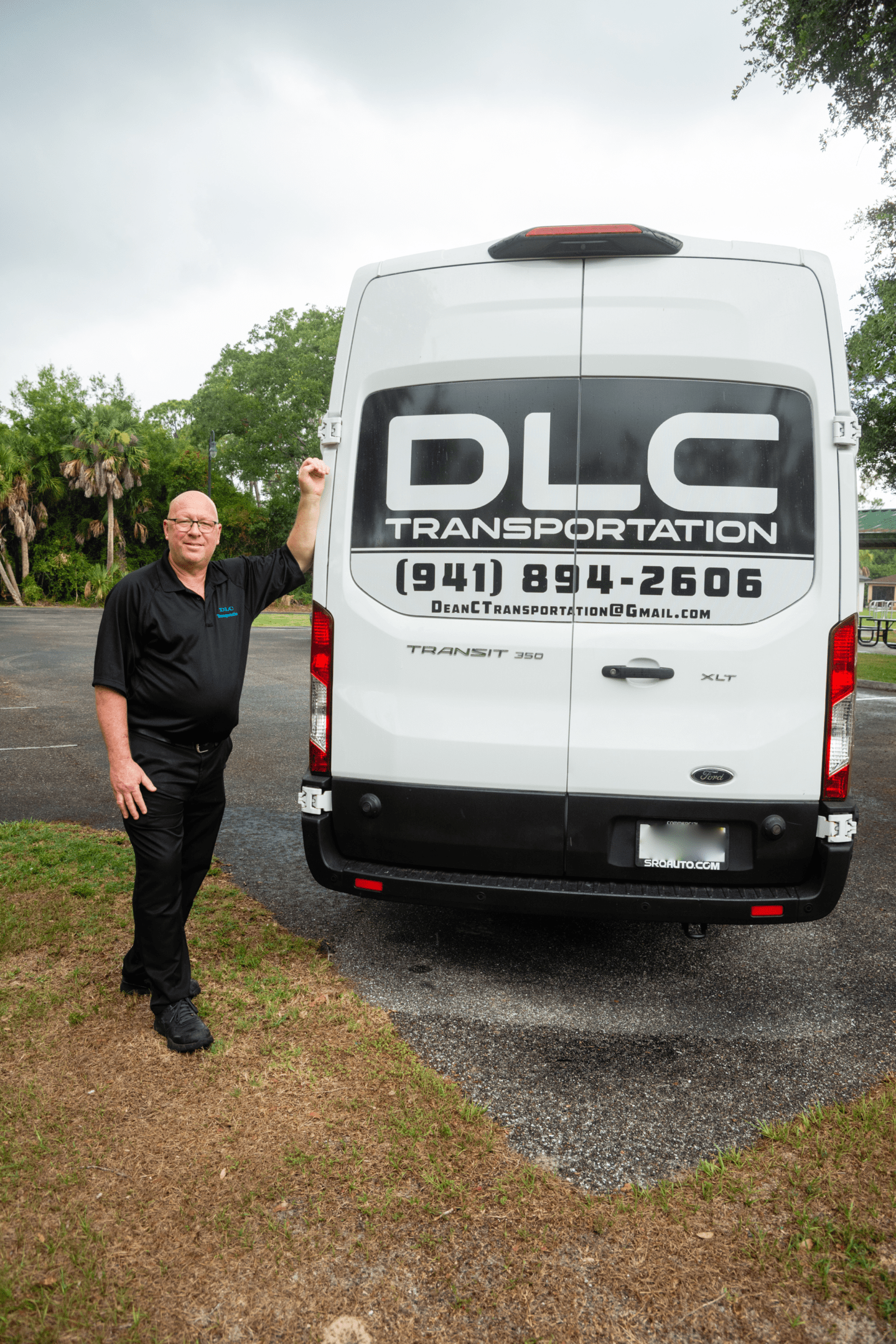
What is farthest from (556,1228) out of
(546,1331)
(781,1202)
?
(781,1202)

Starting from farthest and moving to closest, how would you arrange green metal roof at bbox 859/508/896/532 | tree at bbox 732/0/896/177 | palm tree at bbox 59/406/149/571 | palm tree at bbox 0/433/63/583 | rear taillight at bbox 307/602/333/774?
1. green metal roof at bbox 859/508/896/532
2. palm tree at bbox 59/406/149/571
3. palm tree at bbox 0/433/63/583
4. tree at bbox 732/0/896/177
5. rear taillight at bbox 307/602/333/774

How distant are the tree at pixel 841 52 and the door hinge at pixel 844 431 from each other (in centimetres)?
1159

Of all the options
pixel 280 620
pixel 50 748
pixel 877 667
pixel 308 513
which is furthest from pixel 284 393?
pixel 308 513

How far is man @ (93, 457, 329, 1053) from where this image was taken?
10.0 feet

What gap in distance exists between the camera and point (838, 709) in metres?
3.10

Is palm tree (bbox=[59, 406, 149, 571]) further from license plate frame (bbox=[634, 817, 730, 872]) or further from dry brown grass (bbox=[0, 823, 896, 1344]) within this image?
license plate frame (bbox=[634, 817, 730, 872])

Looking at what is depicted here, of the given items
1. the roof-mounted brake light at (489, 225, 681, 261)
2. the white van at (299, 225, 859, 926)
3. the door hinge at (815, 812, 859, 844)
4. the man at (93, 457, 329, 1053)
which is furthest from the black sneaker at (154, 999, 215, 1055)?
the roof-mounted brake light at (489, 225, 681, 261)

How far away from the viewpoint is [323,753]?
336 centimetres

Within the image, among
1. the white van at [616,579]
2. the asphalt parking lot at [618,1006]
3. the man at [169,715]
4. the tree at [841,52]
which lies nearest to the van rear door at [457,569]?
the white van at [616,579]

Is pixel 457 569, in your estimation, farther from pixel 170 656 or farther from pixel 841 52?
pixel 841 52

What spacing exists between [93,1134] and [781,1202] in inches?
76.2

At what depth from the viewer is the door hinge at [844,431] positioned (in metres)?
3.08

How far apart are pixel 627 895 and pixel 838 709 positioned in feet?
3.19

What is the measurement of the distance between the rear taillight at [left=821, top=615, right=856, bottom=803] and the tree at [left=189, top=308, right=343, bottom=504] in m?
43.0
